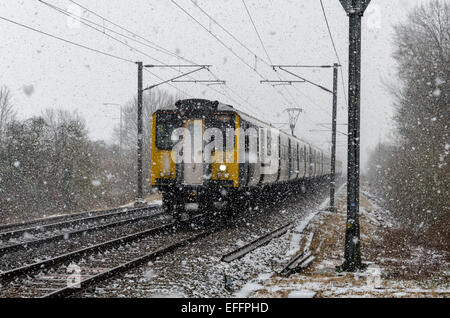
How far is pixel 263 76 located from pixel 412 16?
33.8ft

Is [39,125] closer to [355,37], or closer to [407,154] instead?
[407,154]

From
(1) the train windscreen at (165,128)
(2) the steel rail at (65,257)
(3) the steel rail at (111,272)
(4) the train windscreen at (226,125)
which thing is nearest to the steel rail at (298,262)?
(3) the steel rail at (111,272)

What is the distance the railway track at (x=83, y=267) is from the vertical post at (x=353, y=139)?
3264 mm

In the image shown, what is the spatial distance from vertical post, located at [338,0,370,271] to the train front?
517 cm

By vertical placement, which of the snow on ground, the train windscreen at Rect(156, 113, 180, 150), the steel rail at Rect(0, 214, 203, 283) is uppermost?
the train windscreen at Rect(156, 113, 180, 150)

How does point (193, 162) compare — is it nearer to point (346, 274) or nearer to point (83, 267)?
point (83, 267)

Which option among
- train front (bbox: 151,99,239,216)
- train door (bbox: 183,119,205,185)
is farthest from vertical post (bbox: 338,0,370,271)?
train door (bbox: 183,119,205,185)

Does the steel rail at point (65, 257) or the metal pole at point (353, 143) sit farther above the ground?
the metal pole at point (353, 143)

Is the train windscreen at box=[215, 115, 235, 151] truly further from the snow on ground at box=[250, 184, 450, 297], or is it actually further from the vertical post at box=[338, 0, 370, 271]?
the vertical post at box=[338, 0, 370, 271]

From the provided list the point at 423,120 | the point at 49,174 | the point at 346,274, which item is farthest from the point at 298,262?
the point at 49,174

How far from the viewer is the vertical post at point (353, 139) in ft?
27.1

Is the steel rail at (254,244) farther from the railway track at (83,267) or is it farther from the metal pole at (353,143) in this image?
the metal pole at (353,143)

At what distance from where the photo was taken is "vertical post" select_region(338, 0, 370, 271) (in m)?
8.26

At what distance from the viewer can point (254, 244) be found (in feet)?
34.3
